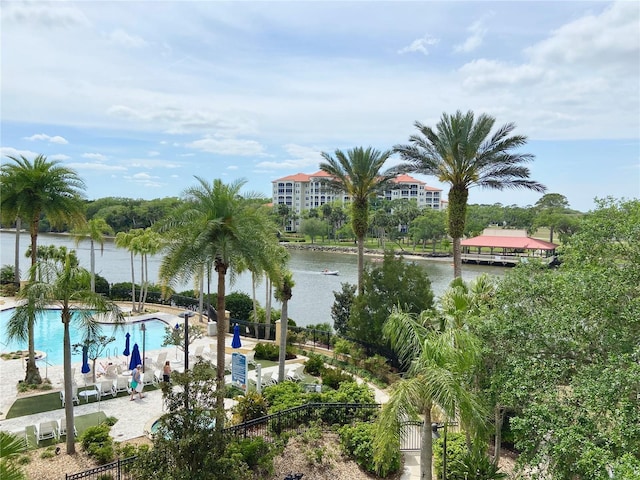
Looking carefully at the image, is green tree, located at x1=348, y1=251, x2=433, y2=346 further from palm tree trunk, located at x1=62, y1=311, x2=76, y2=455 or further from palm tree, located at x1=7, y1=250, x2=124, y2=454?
palm tree trunk, located at x1=62, y1=311, x2=76, y2=455

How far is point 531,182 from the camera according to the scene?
20.8 m

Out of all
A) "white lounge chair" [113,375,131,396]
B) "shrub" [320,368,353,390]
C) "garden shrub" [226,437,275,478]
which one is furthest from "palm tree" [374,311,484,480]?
"white lounge chair" [113,375,131,396]

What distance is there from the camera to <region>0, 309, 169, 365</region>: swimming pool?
70.8 ft

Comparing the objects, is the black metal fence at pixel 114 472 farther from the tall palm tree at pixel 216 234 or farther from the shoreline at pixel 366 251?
the shoreline at pixel 366 251

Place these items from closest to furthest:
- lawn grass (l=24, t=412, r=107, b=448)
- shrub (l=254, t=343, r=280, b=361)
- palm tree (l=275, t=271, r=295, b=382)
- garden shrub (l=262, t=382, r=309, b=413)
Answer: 1. lawn grass (l=24, t=412, r=107, b=448)
2. garden shrub (l=262, t=382, r=309, b=413)
3. palm tree (l=275, t=271, r=295, b=382)
4. shrub (l=254, t=343, r=280, b=361)

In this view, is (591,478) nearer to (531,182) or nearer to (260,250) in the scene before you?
(260,250)

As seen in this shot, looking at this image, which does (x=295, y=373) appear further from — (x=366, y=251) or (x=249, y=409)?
(x=366, y=251)

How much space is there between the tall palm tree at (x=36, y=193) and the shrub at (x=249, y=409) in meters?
8.31

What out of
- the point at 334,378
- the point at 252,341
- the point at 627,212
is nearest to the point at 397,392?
the point at 627,212

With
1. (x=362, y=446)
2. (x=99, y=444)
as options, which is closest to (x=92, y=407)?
(x=99, y=444)

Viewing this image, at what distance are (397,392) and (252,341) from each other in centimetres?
1543

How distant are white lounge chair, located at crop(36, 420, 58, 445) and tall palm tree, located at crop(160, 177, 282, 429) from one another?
14.4ft

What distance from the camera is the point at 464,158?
19859 mm

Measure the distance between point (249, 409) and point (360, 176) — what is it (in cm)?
1424
